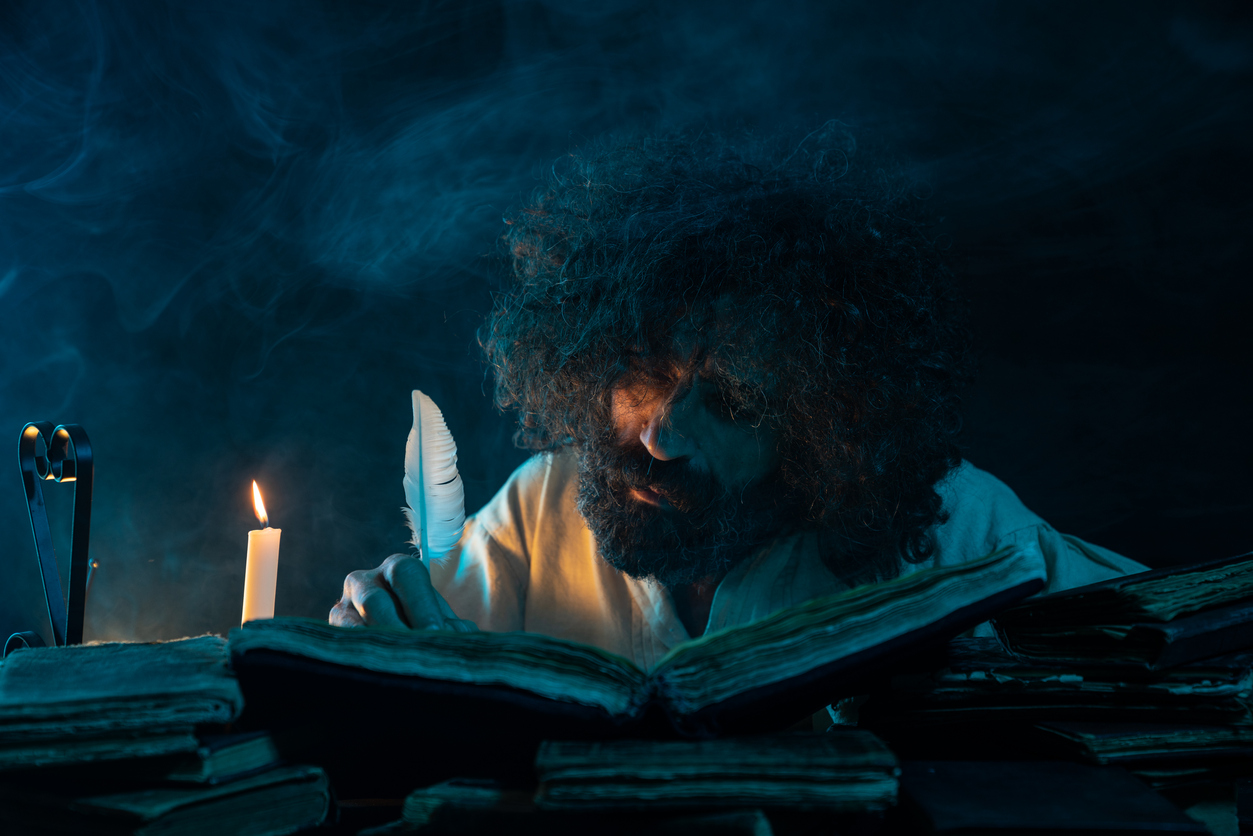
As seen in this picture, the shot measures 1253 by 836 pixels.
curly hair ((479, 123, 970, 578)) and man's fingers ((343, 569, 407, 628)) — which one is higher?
curly hair ((479, 123, 970, 578))

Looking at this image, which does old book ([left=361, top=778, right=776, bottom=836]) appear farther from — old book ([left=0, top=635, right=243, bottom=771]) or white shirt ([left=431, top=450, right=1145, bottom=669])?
white shirt ([left=431, top=450, right=1145, bottom=669])

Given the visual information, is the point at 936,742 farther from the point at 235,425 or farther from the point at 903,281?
the point at 235,425

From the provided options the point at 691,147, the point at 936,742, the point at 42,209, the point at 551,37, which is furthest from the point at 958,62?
the point at 42,209

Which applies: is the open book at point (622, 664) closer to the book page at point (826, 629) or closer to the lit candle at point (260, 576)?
the book page at point (826, 629)

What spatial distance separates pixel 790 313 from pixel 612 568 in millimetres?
642

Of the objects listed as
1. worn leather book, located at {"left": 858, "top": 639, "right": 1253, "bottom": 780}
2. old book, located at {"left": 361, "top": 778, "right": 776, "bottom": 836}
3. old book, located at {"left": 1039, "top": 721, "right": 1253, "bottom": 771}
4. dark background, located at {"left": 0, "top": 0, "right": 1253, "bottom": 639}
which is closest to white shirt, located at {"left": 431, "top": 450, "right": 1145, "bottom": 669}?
dark background, located at {"left": 0, "top": 0, "right": 1253, "bottom": 639}

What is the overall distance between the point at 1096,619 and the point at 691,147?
41.1 inches

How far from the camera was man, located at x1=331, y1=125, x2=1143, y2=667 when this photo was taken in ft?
3.61

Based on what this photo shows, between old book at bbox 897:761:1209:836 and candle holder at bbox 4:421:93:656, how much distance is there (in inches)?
41.0

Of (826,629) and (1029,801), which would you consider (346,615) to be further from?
(1029,801)

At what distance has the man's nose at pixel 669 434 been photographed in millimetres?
1062

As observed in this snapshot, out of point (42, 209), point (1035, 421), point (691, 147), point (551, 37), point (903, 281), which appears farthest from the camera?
point (42, 209)

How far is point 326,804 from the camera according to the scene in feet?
1.68

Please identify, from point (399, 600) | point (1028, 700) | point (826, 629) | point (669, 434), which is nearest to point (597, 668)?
point (826, 629)
